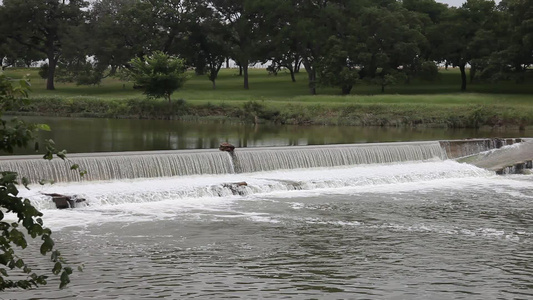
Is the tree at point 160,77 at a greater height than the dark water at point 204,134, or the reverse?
the tree at point 160,77

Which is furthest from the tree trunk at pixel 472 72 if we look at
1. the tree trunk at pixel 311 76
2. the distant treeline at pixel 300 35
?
the tree trunk at pixel 311 76

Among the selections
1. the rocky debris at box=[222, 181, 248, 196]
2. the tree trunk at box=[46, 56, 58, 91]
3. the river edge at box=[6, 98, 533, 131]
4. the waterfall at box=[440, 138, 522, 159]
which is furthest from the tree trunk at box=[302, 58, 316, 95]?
the rocky debris at box=[222, 181, 248, 196]

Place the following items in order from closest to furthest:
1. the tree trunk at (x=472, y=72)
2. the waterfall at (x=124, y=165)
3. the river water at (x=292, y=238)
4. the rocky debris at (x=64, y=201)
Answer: the river water at (x=292, y=238) < the rocky debris at (x=64, y=201) < the waterfall at (x=124, y=165) < the tree trunk at (x=472, y=72)

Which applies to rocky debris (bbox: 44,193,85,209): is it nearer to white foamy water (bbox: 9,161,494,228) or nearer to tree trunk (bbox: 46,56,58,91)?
white foamy water (bbox: 9,161,494,228)

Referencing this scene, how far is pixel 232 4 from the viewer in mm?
78312

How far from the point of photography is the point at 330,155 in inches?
1081

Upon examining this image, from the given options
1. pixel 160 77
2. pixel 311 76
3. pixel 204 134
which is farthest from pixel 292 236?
pixel 311 76

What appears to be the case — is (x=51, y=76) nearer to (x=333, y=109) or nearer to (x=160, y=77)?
(x=160, y=77)

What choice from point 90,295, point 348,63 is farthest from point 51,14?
point 90,295

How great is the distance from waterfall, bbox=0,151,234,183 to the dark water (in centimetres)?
647

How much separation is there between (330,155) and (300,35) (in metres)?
41.4

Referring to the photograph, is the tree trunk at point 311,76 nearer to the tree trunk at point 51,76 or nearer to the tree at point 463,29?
the tree at point 463,29

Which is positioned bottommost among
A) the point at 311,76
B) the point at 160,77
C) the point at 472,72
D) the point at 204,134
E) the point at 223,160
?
the point at 204,134

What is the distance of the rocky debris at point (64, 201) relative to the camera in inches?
723
